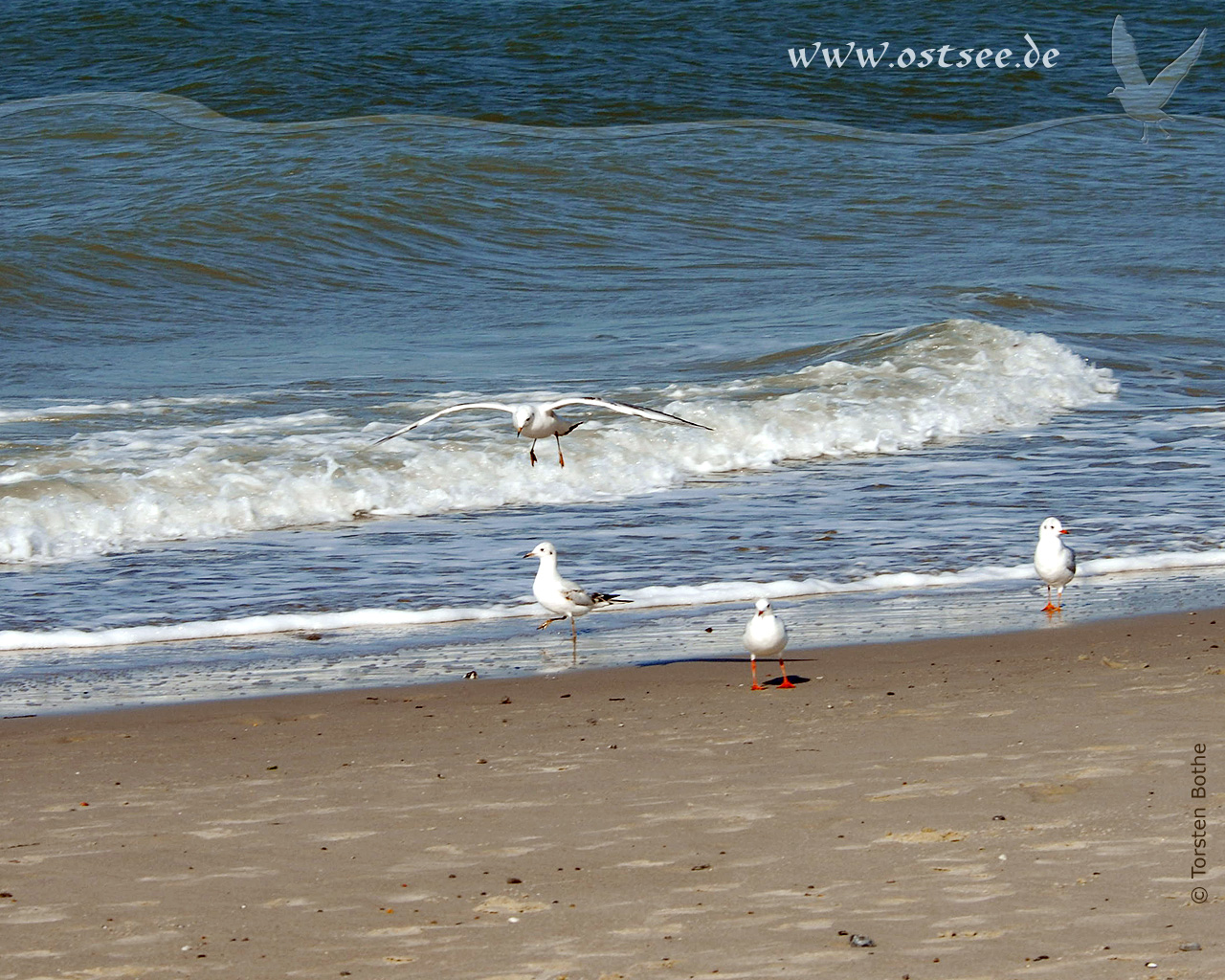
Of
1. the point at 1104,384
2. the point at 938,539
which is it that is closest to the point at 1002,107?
the point at 1104,384

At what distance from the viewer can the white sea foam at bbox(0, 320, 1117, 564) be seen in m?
8.77

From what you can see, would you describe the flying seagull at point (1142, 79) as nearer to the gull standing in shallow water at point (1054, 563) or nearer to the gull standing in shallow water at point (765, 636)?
the gull standing in shallow water at point (1054, 563)

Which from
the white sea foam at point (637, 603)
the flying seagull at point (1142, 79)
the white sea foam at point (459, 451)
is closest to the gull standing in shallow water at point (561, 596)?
the white sea foam at point (637, 603)

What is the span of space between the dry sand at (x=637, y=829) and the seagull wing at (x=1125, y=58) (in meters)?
26.4

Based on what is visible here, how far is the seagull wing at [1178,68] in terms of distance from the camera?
29375 millimetres

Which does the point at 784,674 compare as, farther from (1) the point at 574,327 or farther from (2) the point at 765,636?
(1) the point at 574,327

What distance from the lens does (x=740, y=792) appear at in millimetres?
4242

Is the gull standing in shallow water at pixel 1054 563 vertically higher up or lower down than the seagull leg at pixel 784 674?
higher up

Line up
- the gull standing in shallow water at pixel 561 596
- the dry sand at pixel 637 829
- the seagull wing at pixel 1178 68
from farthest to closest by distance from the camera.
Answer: the seagull wing at pixel 1178 68 → the gull standing in shallow water at pixel 561 596 → the dry sand at pixel 637 829

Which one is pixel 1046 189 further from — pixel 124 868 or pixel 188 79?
pixel 124 868

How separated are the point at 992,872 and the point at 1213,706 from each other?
153 cm

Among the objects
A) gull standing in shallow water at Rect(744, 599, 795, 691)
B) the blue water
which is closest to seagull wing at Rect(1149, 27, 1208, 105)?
the blue water

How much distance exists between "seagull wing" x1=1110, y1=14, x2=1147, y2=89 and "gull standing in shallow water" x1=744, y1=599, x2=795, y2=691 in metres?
26.4

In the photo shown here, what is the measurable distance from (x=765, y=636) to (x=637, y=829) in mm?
1564
